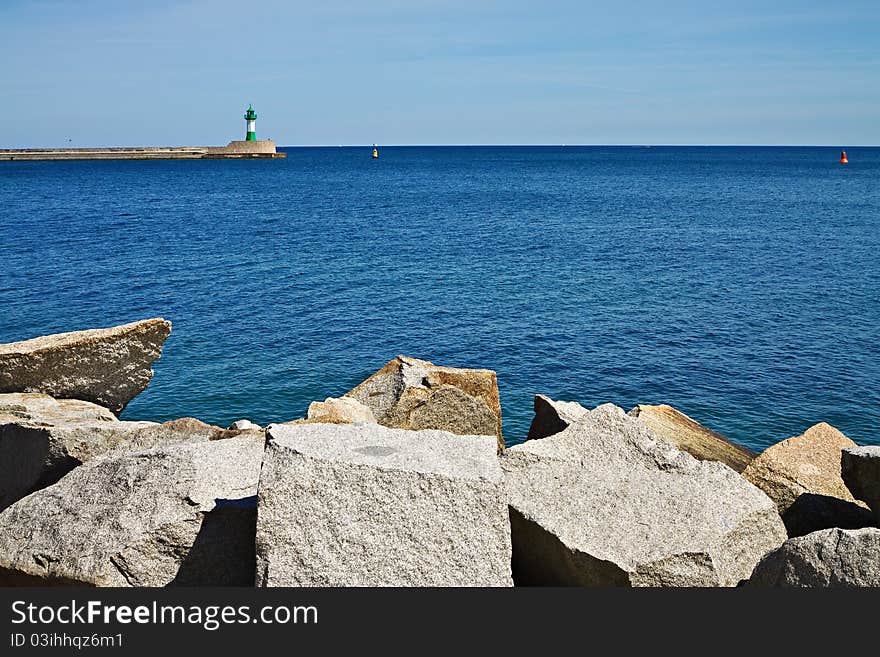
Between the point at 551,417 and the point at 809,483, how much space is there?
9.19 feet

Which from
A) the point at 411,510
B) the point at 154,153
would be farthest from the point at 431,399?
the point at 154,153

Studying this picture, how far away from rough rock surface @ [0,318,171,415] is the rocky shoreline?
3.76ft

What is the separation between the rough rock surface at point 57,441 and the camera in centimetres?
735

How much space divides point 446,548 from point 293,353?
14778 millimetres

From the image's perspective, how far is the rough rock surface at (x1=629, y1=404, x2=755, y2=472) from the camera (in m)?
9.39

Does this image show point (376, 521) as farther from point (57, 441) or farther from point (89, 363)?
point (89, 363)

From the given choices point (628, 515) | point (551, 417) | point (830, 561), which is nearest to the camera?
point (830, 561)

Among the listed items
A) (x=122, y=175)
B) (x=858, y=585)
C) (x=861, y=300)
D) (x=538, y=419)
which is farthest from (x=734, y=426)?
(x=122, y=175)

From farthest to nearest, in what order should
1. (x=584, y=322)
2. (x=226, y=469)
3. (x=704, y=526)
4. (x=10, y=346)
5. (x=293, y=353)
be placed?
1. (x=584, y=322)
2. (x=293, y=353)
3. (x=10, y=346)
4. (x=226, y=469)
5. (x=704, y=526)

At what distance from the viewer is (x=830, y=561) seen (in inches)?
199

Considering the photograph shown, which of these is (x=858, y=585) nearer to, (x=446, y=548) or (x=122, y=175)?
(x=446, y=548)

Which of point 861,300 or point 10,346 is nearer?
point 10,346

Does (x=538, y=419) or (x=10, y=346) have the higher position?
(x=10, y=346)

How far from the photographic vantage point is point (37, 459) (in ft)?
24.4
